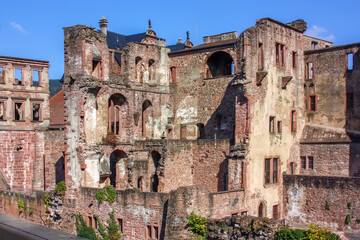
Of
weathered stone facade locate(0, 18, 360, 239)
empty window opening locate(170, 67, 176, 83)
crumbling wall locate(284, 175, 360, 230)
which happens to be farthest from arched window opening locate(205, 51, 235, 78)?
crumbling wall locate(284, 175, 360, 230)

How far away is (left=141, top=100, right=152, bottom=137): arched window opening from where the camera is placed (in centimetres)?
3042

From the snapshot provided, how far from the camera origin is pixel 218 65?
31094 mm

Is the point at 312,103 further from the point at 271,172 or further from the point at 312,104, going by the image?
the point at 271,172

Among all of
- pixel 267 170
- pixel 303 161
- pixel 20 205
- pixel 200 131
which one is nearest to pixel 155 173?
pixel 200 131

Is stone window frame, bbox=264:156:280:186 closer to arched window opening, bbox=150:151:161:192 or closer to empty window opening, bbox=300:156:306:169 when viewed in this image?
empty window opening, bbox=300:156:306:169

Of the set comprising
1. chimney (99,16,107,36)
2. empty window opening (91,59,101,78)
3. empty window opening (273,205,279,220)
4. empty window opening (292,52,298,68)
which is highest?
chimney (99,16,107,36)

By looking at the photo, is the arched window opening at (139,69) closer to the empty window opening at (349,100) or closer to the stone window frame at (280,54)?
the stone window frame at (280,54)

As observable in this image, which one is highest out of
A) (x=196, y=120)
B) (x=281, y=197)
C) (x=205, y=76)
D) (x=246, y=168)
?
(x=205, y=76)

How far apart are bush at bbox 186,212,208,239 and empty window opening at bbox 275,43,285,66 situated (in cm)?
1176

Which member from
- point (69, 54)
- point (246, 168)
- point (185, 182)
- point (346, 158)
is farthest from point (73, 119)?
point (346, 158)

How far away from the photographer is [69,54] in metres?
26.7

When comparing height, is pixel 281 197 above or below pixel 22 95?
below

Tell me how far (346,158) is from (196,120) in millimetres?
9511

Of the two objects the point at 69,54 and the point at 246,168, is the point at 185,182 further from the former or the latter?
the point at 69,54
